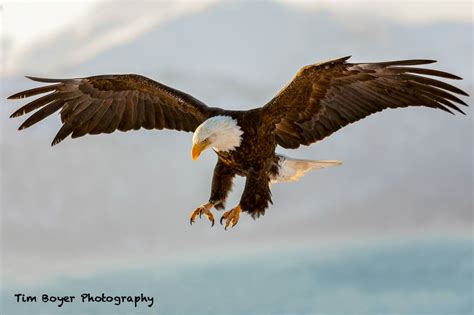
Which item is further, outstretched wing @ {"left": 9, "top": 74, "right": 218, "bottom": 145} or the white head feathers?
outstretched wing @ {"left": 9, "top": 74, "right": 218, "bottom": 145}

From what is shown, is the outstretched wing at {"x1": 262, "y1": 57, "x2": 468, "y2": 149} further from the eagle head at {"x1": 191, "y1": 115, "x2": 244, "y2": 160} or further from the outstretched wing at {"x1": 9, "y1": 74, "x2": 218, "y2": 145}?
the outstretched wing at {"x1": 9, "y1": 74, "x2": 218, "y2": 145}

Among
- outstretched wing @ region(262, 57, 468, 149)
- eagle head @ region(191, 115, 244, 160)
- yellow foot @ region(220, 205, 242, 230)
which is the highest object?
outstretched wing @ region(262, 57, 468, 149)

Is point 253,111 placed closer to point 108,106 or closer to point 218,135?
point 218,135

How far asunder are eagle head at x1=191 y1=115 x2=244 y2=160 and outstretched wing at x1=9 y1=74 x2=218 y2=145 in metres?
0.91

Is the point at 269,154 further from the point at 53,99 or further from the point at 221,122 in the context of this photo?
the point at 53,99

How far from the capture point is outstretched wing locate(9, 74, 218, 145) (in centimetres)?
1078

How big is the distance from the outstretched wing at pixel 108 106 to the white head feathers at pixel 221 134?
0.92 metres

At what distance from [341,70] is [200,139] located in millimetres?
1539

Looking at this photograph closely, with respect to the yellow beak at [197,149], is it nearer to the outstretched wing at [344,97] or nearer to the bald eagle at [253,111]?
the bald eagle at [253,111]

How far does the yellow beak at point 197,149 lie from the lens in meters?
9.69

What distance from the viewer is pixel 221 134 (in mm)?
9789

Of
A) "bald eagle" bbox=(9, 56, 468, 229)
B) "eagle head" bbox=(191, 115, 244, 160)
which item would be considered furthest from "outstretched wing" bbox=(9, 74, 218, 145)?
"eagle head" bbox=(191, 115, 244, 160)

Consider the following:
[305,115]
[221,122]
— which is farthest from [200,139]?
[305,115]

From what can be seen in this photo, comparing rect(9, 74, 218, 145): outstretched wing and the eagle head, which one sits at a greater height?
rect(9, 74, 218, 145): outstretched wing
